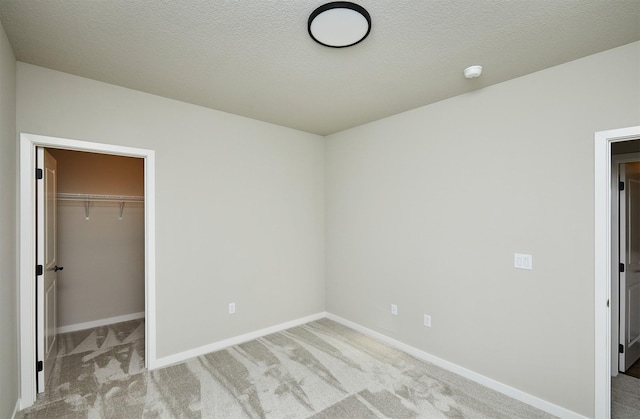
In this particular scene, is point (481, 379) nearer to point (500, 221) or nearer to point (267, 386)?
point (500, 221)

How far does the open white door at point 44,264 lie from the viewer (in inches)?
98.3

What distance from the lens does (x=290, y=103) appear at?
316cm

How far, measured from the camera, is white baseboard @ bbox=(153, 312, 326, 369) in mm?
3049

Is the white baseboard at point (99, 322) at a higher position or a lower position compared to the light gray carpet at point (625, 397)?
higher

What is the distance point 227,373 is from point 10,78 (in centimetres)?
286

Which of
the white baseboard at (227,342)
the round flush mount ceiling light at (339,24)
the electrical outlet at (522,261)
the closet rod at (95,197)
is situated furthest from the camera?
the closet rod at (95,197)

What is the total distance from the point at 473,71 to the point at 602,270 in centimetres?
169

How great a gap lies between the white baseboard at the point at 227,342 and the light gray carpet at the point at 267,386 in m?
0.08

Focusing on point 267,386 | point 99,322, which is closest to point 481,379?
point 267,386

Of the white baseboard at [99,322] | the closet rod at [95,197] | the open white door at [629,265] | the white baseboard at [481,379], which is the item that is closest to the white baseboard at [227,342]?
the white baseboard at [481,379]

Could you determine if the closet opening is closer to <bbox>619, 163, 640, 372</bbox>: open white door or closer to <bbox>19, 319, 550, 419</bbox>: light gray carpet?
<bbox>19, 319, 550, 419</bbox>: light gray carpet

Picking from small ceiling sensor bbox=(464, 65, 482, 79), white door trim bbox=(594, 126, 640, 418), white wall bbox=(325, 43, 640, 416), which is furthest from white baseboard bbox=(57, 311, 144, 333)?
white door trim bbox=(594, 126, 640, 418)

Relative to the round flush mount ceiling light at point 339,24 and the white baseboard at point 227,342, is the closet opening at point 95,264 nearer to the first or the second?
the white baseboard at point 227,342

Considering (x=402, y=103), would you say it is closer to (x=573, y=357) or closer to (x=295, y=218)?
(x=295, y=218)
